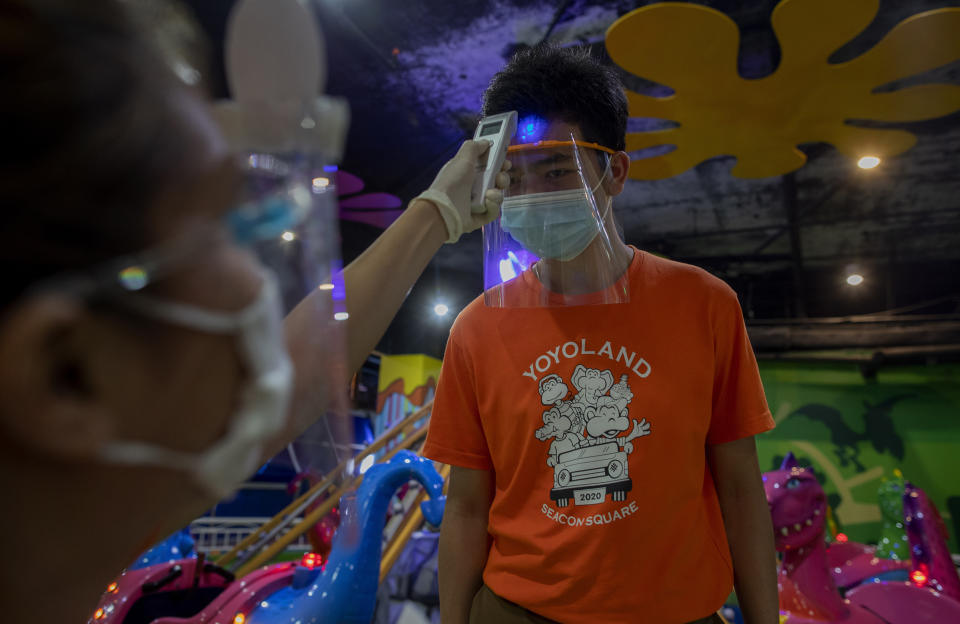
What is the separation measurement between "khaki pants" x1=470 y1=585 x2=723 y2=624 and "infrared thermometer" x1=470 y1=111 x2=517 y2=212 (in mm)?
817

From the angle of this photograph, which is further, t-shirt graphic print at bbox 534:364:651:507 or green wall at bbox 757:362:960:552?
green wall at bbox 757:362:960:552

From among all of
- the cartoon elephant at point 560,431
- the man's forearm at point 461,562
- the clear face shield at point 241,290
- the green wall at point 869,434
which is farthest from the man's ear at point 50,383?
the green wall at point 869,434

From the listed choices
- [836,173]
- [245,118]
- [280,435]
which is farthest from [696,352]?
[836,173]

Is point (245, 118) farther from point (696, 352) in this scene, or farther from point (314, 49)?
point (696, 352)

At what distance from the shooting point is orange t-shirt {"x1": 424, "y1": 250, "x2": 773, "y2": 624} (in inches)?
46.5

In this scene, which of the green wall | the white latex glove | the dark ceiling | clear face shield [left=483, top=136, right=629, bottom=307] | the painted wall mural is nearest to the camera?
the white latex glove

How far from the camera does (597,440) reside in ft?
4.14

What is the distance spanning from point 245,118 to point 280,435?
289 mm

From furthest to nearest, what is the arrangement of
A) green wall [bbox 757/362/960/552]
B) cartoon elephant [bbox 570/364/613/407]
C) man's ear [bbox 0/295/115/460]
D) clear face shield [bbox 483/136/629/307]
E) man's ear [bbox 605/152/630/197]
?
1. green wall [bbox 757/362/960/552]
2. man's ear [bbox 605/152/630/197]
3. clear face shield [bbox 483/136/629/307]
4. cartoon elephant [bbox 570/364/613/407]
5. man's ear [bbox 0/295/115/460]

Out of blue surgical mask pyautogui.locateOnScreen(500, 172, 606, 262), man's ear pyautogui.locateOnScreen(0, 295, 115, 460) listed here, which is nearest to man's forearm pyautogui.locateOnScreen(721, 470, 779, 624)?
blue surgical mask pyautogui.locateOnScreen(500, 172, 606, 262)

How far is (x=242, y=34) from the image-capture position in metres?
0.46

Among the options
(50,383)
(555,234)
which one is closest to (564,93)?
(555,234)

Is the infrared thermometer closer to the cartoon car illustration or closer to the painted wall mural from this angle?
the cartoon car illustration

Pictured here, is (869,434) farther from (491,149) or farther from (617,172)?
(491,149)
